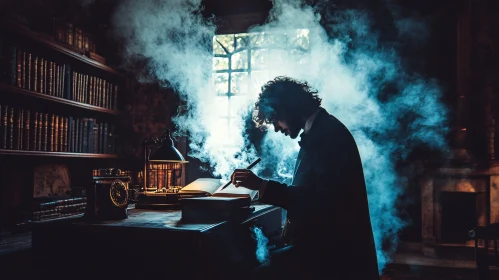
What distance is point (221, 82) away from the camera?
15.0ft

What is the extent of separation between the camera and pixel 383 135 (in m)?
4.41

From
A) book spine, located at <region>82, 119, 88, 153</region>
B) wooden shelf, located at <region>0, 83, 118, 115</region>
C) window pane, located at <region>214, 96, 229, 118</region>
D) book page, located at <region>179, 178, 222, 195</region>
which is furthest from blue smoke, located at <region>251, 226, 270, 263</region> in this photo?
window pane, located at <region>214, 96, 229, 118</region>

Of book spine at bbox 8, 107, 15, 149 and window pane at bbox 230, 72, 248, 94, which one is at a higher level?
window pane at bbox 230, 72, 248, 94

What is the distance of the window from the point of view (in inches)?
171

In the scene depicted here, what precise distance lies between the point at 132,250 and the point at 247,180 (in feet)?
1.84

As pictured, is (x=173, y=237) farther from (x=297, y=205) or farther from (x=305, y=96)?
(x=305, y=96)

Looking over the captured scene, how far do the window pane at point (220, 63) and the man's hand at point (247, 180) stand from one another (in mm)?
2994

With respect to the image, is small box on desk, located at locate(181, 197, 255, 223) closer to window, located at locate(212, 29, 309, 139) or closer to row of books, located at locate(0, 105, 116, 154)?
row of books, located at locate(0, 105, 116, 154)

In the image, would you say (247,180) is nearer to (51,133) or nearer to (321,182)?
(321,182)

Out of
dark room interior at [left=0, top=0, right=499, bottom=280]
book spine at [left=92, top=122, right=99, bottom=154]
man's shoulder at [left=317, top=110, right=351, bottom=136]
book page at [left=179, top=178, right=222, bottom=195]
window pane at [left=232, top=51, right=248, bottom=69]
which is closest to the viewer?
man's shoulder at [left=317, top=110, right=351, bottom=136]


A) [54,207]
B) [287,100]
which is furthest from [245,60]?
[287,100]

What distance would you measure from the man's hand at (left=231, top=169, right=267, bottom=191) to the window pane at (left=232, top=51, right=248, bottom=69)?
293cm

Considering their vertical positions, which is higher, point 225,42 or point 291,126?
point 225,42

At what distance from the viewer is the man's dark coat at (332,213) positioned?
163 cm
